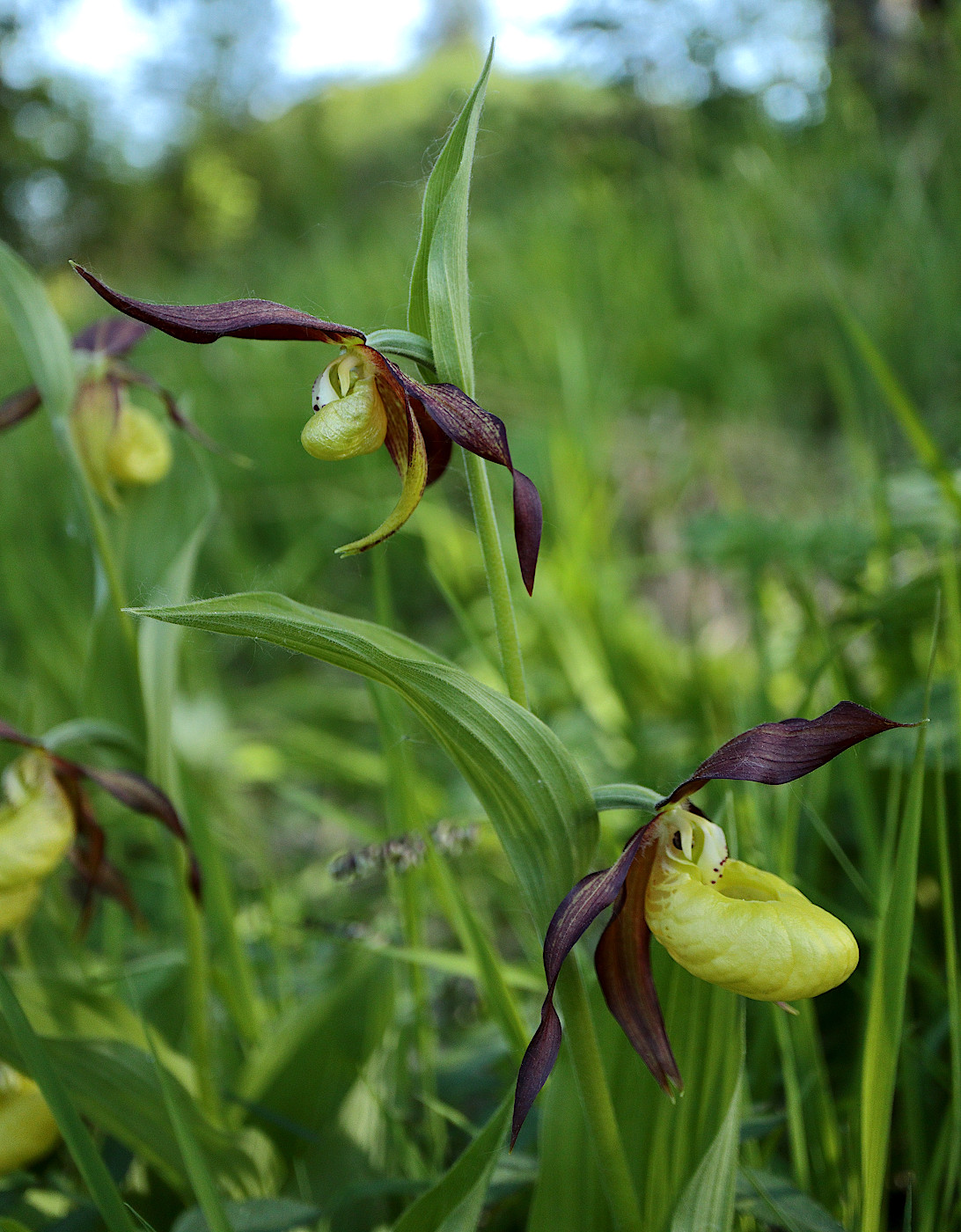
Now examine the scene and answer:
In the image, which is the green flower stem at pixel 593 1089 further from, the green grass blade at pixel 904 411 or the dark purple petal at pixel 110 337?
the dark purple petal at pixel 110 337

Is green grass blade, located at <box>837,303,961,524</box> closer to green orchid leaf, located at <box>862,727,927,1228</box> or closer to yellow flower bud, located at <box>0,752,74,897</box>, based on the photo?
green orchid leaf, located at <box>862,727,927,1228</box>

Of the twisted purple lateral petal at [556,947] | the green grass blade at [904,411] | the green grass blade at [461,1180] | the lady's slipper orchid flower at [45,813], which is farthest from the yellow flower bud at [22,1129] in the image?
the green grass blade at [904,411]

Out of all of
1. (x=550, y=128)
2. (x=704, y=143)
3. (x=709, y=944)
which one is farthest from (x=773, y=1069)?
(x=550, y=128)

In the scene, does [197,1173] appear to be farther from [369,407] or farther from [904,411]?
[904,411]

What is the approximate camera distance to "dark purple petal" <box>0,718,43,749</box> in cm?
77

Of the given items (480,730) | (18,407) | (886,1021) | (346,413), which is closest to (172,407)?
(18,407)

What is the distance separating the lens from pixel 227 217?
1088cm

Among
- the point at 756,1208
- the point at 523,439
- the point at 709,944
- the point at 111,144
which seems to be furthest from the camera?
the point at 111,144

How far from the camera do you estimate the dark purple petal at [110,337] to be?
3.34 ft

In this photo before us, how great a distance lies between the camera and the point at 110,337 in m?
1.03

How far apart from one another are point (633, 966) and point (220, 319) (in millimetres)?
479

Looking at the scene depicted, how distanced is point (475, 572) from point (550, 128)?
271 cm

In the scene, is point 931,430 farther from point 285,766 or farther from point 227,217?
point 227,217

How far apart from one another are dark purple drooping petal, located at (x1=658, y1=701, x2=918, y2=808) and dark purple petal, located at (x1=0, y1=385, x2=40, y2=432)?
34.2 inches
